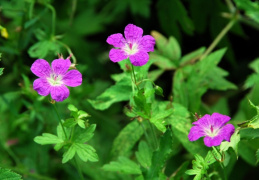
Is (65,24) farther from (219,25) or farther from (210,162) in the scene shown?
(210,162)

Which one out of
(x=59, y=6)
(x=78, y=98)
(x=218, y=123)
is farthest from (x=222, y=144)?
(x=59, y=6)

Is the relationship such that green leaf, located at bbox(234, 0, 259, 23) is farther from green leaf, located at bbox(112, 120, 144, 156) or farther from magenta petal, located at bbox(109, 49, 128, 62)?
magenta petal, located at bbox(109, 49, 128, 62)

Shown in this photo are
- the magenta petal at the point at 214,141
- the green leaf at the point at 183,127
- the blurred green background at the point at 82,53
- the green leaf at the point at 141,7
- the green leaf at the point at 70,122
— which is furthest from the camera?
the green leaf at the point at 141,7

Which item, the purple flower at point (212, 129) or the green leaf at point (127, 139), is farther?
the green leaf at point (127, 139)

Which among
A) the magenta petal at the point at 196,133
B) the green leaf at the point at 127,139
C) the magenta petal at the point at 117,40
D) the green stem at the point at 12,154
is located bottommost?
the green stem at the point at 12,154

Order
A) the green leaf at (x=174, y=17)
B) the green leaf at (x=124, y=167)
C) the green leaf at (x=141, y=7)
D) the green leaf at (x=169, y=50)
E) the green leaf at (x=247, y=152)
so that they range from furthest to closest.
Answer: the green leaf at (x=141, y=7)
the green leaf at (x=174, y=17)
the green leaf at (x=169, y=50)
the green leaf at (x=247, y=152)
the green leaf at (x=124, y=167)

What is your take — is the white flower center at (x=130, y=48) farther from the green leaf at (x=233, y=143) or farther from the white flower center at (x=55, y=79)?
the green leaf at (x=233, y=143)

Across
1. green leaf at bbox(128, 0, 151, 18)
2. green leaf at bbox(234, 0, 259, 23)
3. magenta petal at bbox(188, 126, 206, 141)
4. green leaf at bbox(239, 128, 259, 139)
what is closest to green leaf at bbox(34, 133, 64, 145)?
magenta petal at bbox(188, 126, 206, 141)

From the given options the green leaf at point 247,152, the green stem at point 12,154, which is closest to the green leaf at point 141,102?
the green leaf at point 247,152
